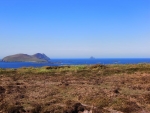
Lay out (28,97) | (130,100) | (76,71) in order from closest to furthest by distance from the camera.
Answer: (130,100)
(28,97)
(76,71)

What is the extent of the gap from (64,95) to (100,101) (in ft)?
14.3

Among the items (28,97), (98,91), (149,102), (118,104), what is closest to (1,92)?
(28,97)

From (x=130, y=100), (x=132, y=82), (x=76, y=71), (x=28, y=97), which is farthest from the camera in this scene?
(x=76, y=71)

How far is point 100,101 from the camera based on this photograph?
2033 cm

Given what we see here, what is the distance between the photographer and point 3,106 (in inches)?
770

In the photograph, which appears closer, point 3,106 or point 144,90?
point 3,106

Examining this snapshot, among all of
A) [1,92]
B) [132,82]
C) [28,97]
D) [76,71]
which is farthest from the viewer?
[76,71]

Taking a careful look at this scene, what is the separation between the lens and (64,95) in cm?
2361

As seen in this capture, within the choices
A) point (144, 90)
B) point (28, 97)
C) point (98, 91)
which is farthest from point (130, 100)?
point (28, 97)

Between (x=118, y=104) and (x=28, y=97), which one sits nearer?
(x=118, y=104)

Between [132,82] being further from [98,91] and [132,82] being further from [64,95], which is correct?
[64,95]

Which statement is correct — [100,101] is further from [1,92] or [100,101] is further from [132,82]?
[132,82]

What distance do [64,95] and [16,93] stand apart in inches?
177

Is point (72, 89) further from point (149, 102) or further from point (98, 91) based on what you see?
point (149, 102)
